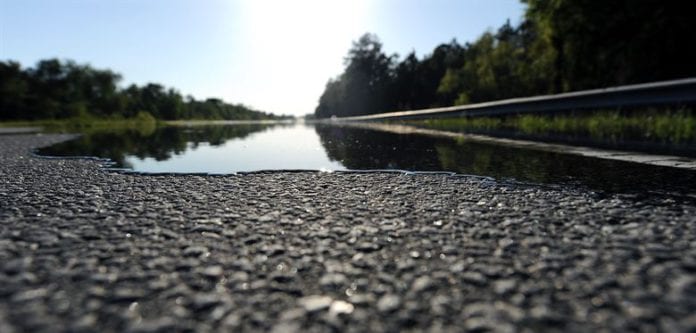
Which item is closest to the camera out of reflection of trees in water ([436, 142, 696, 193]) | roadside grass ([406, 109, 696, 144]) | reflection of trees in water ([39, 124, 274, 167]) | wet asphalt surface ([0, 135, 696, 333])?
wet asphalt surface ([0, 135, 696, 333])

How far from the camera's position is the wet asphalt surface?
1597 mm

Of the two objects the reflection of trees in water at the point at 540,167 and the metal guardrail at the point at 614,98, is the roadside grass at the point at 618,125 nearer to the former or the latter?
the metal guardrail at the point at 614,98

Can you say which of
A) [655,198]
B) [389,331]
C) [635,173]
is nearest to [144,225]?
[389,331]

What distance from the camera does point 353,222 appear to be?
2.91 metres

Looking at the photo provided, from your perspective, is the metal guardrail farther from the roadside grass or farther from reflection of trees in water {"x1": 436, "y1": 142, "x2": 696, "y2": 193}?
reflection of trees in water {"x1": 436, "y1": 142, "x2": 696, "y2": 193}

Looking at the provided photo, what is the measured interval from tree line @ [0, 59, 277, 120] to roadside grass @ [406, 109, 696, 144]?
A: 215ft

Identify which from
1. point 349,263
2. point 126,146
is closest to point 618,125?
point 349,263

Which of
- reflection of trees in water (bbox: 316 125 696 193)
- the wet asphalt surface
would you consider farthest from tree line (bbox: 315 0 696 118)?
the wet asphalt surface

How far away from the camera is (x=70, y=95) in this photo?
74.8m

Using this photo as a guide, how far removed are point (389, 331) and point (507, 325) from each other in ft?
1.42

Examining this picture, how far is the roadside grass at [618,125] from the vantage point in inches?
262

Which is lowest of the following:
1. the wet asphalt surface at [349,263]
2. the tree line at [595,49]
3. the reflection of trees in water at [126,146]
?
the wet asphalt surface at [349,263]

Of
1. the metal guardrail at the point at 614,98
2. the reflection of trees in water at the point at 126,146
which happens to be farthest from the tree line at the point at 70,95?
the metal guardrail at the point at 614,98

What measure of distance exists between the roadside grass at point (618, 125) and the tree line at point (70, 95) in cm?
6541
